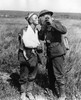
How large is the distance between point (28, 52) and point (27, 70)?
0.39m

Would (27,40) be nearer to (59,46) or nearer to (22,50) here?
(22,50)

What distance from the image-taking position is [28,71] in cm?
452

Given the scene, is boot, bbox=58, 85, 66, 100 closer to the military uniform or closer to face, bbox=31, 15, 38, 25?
the military uniform

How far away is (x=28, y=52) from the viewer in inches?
171

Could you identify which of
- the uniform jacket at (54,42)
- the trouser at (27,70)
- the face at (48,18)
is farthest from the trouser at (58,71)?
the face at (48,18)

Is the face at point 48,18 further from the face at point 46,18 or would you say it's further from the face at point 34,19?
the face at point 34,19

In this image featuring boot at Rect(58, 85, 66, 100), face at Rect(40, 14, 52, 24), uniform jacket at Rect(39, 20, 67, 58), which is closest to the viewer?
face at Rect(40, 14, 52, 24)

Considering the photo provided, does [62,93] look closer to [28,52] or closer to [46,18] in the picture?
[28,52]

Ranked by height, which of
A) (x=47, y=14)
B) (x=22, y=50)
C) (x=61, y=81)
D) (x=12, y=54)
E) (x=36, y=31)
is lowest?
(x=12, y=54)

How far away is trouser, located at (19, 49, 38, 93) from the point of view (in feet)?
14.4

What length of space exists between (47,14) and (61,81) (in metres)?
1.36

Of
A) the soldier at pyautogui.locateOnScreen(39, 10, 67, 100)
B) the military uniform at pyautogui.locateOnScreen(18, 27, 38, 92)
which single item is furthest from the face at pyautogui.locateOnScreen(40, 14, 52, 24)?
the military uniform at pyautogui.locateOnScreen(18, 27, 38, 92)

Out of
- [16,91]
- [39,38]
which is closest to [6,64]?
[16,91]

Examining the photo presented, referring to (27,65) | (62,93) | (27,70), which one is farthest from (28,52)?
(62,93)
